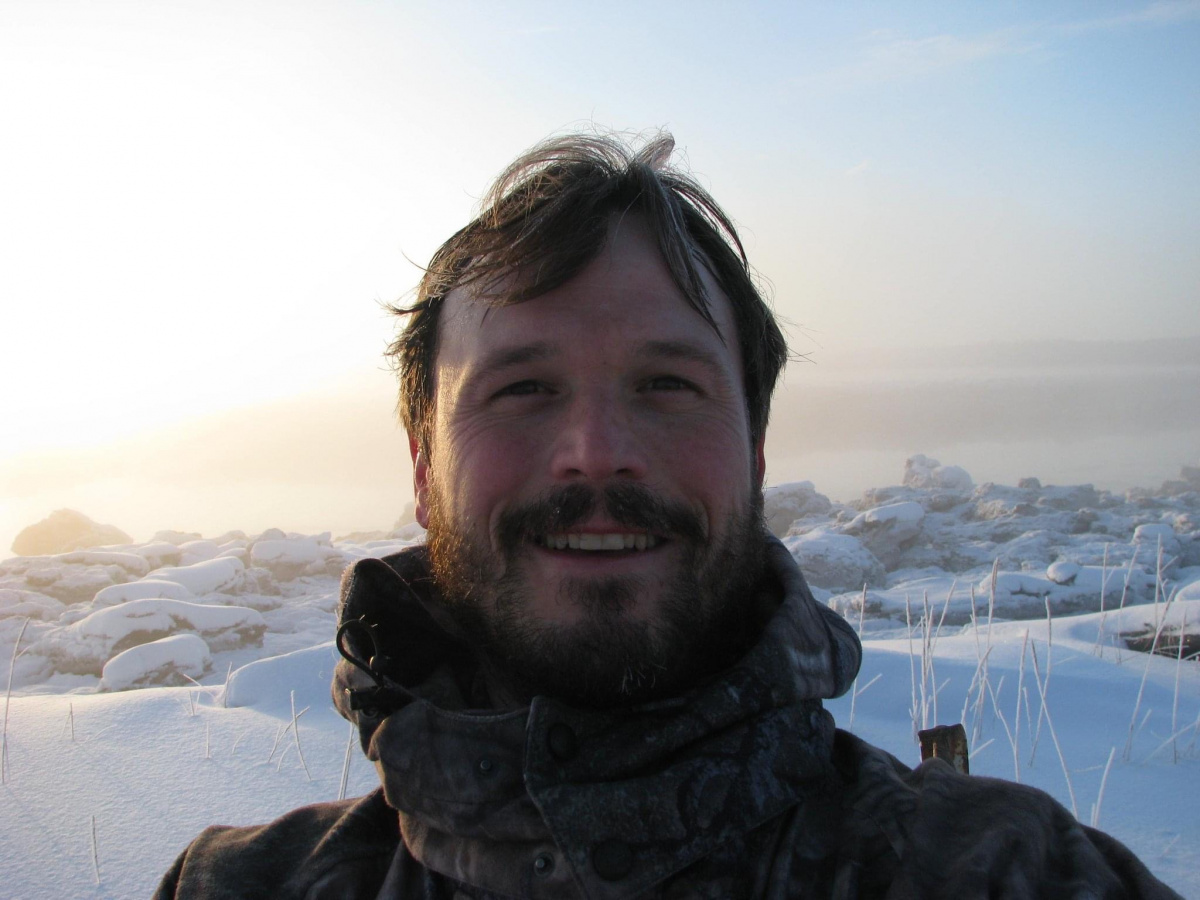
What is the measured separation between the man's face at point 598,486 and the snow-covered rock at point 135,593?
6.46 metres

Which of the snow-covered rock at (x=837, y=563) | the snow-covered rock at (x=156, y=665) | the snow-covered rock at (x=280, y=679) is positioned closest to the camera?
the snow-covered rock at (x=280, y=679)

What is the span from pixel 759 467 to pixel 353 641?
0.92m

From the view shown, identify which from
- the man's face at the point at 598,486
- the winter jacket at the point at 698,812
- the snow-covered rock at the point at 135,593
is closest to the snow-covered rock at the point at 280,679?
the winter jacket at the point at 698,812

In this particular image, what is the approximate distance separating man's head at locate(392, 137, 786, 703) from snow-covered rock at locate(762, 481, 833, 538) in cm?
961

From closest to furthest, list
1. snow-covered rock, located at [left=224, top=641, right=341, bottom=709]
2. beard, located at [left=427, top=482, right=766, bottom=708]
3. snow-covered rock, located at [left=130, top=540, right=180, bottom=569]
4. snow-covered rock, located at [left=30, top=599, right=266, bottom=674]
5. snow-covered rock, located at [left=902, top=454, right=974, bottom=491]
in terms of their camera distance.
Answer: beard, located at [left=427, top=482, right=766, bottom=708] → snow-covered rock, located at [left=224, top=641, right=341, bottom=709] → snow-covered rock, located at [left=30, top=599, right=266, bottom=674] → snow-covered rock, located at [left=130, top=540, right=180, bottom=569] → snow-covered rock, located at [left=902, top=454, right=974, bottom=491]

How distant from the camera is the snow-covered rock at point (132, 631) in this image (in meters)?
5.38

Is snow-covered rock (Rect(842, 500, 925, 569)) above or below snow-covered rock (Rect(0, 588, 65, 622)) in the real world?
above

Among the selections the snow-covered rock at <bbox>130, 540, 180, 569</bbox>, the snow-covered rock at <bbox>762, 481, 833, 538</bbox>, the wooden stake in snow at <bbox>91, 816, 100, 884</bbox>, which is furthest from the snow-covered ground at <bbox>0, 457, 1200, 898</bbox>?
the snow-covered rock at <bbox>762, 481, 833, 538</bbox>

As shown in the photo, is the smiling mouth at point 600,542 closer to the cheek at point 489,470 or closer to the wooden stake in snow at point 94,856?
the cheek at point 489,470

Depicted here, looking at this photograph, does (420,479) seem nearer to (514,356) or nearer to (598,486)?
(514,356)

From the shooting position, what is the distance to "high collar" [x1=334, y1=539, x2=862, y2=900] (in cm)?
98

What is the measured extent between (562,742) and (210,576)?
25.1ft

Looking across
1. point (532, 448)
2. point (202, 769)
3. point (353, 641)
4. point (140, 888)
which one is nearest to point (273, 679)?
point (202, 769)

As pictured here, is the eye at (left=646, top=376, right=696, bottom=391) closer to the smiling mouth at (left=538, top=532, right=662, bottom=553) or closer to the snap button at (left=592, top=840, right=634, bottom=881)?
the smiling mouth at (left=538, top=532, right=662, bottom=553)
